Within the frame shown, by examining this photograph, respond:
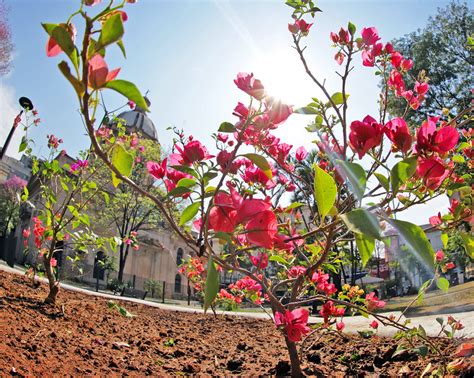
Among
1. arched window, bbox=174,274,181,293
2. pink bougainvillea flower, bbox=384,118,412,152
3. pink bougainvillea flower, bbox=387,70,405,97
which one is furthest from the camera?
arched window, bbox=174,274,181,293

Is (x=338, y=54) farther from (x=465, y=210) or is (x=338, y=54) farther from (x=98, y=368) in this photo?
(x=98, y=368)

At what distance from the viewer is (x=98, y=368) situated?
4.41ft

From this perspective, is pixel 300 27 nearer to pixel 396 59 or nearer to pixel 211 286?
pixel 396 59

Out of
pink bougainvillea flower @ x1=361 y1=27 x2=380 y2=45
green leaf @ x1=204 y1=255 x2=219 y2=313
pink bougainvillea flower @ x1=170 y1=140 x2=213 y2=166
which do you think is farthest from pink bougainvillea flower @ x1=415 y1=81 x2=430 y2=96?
green leaf @ x1=204 y1=255 x2=219 y2=313

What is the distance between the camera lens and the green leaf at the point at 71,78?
522mm

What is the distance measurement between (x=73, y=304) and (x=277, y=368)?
5.83 feet

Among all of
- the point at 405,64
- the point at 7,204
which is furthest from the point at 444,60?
the point at 7,204

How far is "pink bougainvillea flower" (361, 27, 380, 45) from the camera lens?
162 centimetres

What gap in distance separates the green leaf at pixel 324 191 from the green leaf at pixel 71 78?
405mm

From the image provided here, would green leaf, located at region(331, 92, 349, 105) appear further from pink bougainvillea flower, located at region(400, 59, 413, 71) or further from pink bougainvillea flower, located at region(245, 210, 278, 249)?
pink bougainvillea flower, located at region(245, 210, 278, 249)

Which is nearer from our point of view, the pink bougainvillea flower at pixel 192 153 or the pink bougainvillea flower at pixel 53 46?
the pink bougainvillea flower at pixel 53 46

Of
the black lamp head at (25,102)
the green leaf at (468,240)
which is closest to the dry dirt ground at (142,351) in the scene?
the green leaf at (468,240)

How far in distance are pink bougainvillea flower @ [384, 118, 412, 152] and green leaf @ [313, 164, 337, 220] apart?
0.86ft

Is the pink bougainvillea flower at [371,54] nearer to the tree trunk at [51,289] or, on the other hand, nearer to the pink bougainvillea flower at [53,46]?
the pink bougainvillea flower at [53,46]
